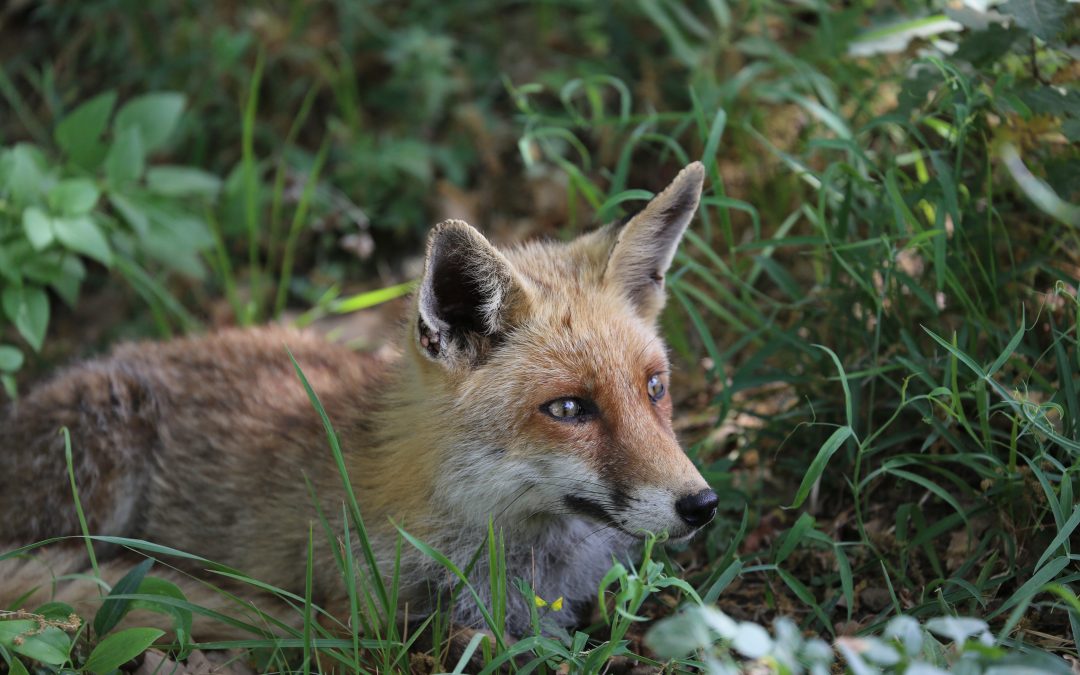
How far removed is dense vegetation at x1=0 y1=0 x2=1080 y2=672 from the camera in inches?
126

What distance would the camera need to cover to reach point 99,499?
4.18m

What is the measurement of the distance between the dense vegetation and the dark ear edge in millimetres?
Result: 844

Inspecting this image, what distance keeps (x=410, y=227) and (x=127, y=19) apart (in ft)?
7.84

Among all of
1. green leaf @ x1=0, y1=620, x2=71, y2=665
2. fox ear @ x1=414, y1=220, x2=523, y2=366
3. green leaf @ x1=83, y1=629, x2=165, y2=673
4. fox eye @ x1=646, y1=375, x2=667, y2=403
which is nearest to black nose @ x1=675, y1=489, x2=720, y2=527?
fox eye @ x1=646, y1=375, x2=667, y2=403

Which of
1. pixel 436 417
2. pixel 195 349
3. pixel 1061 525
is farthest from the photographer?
pixel 195 349

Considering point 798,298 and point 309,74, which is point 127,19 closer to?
point 309,74

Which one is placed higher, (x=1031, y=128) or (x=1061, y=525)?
(x=1031, y=128)

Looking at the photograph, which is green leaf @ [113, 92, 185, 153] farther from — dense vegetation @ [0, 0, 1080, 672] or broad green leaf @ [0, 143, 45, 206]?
broad green leaf @ [0, 143, 45, 206]

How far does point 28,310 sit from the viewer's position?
14.9 feet

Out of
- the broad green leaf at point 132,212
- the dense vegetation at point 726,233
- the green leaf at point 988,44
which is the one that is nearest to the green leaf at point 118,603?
the dense vegetation at point 726,233

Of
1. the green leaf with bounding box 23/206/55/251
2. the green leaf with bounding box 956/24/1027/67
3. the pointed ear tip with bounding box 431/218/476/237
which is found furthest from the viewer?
the green leaf with bounding box 23/206/55/251

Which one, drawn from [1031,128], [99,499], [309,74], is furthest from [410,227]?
[1031,128]

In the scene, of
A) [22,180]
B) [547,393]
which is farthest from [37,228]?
[547,393]

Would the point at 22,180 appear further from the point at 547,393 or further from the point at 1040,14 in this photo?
the point at 1040,14
